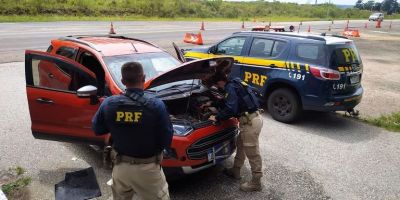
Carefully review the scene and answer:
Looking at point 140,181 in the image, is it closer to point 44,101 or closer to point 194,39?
point 44,101

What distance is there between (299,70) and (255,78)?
107 centimetres

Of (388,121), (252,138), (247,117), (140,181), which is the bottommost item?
(388,121)

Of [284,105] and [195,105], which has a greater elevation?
[195,105]

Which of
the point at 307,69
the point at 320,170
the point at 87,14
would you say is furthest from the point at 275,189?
the point at 87,14

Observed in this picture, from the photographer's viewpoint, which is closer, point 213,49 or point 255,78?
point 255,78

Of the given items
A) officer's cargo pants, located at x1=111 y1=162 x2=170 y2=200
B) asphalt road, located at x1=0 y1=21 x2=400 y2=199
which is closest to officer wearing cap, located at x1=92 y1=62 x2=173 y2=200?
officer's cargo pants, located at x1=111 y1=162 x2=170 y2=200

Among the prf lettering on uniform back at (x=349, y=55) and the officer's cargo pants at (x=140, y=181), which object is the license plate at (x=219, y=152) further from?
the prf lettering on uniform back at (x=349, y=55)

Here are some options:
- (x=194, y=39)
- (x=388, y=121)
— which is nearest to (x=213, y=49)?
(x=388, y=121)

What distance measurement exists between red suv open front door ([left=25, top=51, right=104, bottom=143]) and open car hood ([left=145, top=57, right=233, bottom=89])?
0.93 meters

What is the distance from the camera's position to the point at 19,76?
10.2 metres

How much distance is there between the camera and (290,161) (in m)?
5.59

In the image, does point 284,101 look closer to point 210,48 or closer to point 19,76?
point 210,48

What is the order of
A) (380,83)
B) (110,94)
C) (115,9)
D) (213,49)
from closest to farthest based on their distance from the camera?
(110,94) → (213,49) → (380,83) → (115,9)

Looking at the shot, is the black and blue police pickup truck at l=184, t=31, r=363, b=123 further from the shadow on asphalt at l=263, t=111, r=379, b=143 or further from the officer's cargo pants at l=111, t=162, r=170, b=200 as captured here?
the officer's cargo pants at l=111, t=162, r=170, b=200
